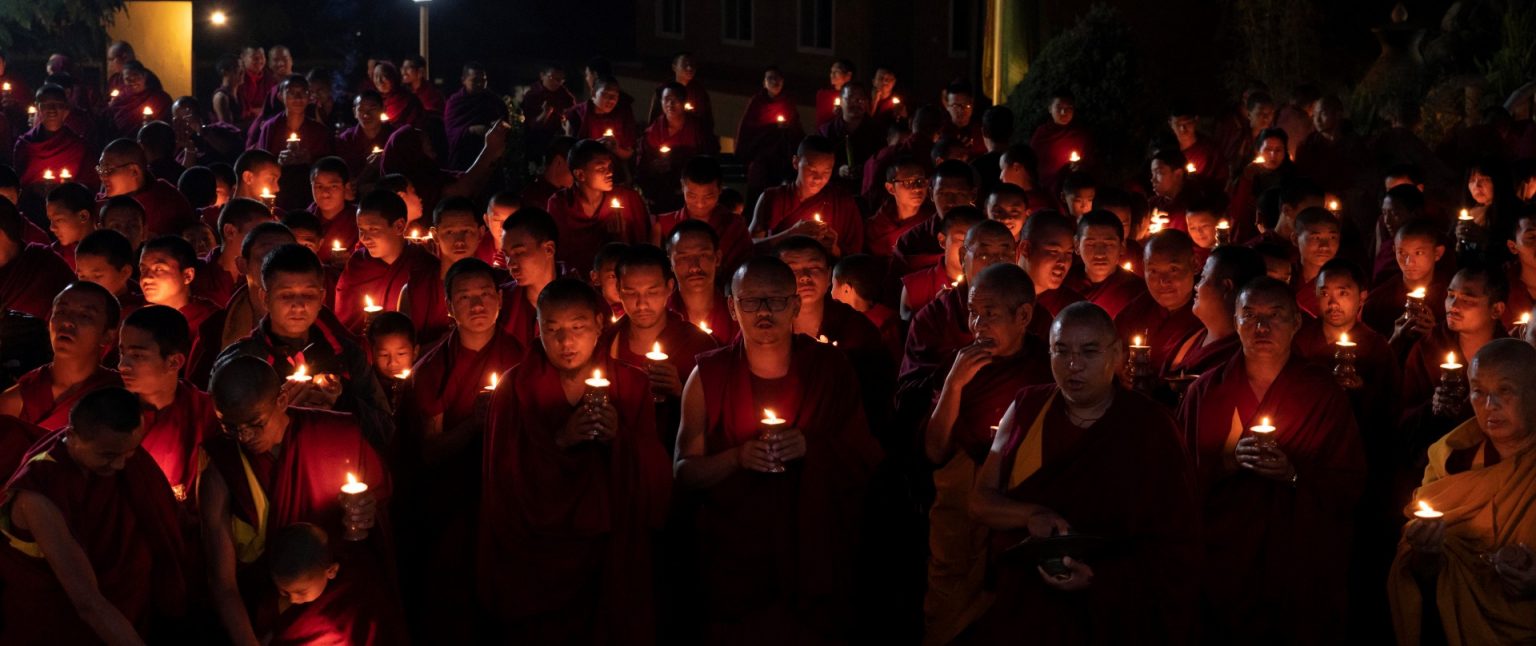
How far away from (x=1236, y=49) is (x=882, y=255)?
39.9 feet

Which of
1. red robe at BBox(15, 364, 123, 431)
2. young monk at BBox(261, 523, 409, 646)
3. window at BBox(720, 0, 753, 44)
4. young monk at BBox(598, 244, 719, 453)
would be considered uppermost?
window at BBox(720, 0, 753, 44)

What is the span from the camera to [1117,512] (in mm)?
4844

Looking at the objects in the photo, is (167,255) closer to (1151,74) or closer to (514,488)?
(514,488)

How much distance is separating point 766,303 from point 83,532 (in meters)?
2.25

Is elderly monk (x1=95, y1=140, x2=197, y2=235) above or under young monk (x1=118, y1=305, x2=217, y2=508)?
above

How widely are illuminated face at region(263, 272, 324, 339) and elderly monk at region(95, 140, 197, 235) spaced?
3.62m

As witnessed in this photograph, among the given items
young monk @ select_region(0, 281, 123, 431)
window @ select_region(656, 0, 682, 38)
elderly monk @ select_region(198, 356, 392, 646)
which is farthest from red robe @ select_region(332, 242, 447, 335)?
window @ select_region(656, 0, 682, 38)

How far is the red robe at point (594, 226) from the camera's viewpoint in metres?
9.64

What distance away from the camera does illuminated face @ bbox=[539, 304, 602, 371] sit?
5.57m

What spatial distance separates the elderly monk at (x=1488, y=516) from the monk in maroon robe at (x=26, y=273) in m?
5.81

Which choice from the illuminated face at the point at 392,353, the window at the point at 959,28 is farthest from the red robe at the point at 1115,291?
the window at the point at 959,28

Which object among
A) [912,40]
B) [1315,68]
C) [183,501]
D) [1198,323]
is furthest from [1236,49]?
[183,501]

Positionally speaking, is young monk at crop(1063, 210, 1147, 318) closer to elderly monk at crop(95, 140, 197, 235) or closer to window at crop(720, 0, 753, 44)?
elderly monk at crop(95, 140, 197, 235)

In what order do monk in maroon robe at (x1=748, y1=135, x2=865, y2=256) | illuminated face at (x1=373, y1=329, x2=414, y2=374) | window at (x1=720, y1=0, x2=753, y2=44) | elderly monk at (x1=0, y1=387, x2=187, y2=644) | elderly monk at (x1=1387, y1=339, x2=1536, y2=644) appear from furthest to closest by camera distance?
window at (x1=720, y1=0, x2=753, y2=44) < monk in maroon robe at (x1=748, y1=135, x2=865, y2=256) < illuminated face at (x1=373, y1=329, x2=414, y2=374) < elderly monk at (x1=1387, y1=339, x2=1536, y2=644) < elderly monk at (x1=0, y1=387, x2=187, y2=644)
